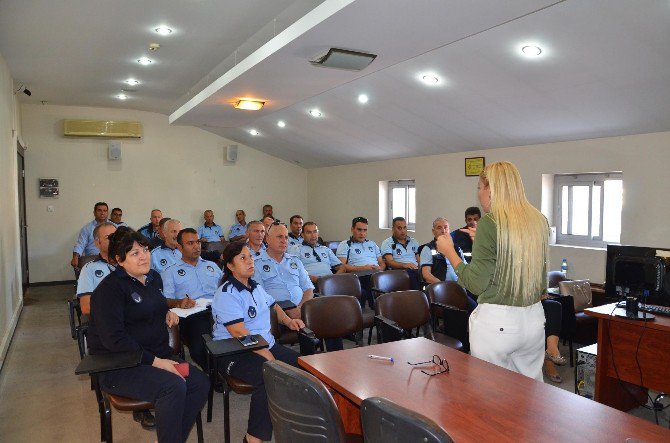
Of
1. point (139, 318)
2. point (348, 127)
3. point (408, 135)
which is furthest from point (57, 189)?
point (139, 318)

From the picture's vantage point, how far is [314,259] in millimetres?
5727

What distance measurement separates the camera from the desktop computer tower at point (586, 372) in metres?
3.45

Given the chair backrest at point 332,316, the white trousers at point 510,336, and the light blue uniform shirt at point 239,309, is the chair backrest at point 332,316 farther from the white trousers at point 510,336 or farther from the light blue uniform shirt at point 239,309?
the white trousers at point 510,336

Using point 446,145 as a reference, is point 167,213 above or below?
below

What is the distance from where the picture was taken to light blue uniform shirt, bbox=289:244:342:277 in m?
5.68

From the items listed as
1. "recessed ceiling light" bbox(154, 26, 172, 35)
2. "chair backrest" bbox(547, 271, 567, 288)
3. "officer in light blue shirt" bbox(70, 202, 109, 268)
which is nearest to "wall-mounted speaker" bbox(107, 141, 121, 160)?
"officer in light blue shirt" bbox(70, 202, 109, 268)

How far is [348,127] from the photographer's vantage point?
26.2ft

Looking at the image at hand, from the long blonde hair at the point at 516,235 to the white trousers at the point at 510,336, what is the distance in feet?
0.29

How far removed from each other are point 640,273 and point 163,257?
3.98 meters

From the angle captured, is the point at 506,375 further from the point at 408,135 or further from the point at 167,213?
the point at 167,213

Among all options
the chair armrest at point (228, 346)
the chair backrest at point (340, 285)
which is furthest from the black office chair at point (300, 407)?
the chair backrest at point (340, 285)

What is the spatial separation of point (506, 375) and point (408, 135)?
18.9 ft

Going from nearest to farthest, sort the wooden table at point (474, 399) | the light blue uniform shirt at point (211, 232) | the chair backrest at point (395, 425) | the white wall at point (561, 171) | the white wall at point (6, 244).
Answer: the chair backrest at point (395, 425), the wooden table at point (474, 399), the white wall at point (6, 244), the white wall at point (561, 171), the light blue uniform shirt at point (211, 232)

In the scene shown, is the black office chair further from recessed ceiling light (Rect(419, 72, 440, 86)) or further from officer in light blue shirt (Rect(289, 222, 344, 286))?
recessed ceiling light (Rect(419, 72, 440, 86))
